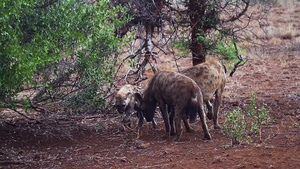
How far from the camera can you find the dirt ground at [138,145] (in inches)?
218

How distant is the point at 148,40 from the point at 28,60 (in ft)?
14.1

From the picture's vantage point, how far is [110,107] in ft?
29.2

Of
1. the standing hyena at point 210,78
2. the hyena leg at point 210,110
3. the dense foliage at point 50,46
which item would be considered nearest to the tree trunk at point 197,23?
the standing hyena at point 210,78

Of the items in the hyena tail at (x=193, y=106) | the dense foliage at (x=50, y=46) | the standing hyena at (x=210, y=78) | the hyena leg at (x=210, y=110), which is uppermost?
the dense foliage at (x=50, y=46)

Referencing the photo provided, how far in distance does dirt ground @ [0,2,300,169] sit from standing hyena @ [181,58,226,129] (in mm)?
614

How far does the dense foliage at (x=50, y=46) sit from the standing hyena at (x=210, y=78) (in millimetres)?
1584

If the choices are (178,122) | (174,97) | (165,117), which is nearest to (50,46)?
(174,97)

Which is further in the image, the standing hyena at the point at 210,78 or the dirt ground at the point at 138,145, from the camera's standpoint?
the standing hyena at the point at 210,78

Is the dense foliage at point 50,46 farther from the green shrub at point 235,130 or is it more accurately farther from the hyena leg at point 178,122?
the green shrub at point 235,130

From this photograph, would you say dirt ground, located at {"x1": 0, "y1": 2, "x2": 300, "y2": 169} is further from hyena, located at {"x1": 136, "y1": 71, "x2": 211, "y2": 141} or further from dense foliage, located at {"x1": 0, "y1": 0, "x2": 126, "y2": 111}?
dense foliage, located at {"x1": 0, "y1": 0, "x2": 126, "y2": 111}

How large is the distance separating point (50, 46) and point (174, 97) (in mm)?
2316

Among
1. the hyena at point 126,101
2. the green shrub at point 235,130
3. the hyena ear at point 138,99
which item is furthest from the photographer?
the hyena ear at point 138,99

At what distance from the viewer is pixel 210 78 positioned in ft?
25.7

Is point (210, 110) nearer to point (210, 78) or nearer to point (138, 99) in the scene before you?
point (210, 78)
